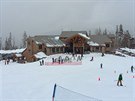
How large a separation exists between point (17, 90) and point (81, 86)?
591 cm

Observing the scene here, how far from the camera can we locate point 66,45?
6656cm

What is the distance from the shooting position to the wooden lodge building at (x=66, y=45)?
2505 inches

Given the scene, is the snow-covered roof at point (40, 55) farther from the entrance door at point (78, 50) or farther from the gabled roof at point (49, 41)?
the entrance door at point (78, 50)

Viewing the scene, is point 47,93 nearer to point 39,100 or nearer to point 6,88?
point 39,100

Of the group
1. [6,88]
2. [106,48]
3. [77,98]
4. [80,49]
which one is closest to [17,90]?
[6,88]

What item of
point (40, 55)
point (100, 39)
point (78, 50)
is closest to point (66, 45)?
point (78, 50)

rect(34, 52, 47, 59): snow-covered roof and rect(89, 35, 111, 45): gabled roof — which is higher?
rect(89, 35, 111, 45): gabled roof

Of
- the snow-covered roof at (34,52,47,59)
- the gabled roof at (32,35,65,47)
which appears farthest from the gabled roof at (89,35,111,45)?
the snow-covered roof at (34,52,47,59)

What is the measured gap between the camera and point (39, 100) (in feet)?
63.7

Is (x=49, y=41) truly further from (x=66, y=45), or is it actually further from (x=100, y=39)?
(x=100, y=39)

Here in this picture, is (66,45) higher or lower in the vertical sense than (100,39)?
lower

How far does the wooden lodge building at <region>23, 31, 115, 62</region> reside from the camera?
2505 inches

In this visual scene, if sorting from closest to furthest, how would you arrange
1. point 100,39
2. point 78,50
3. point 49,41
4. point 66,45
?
point 78,50 < point 49,41 < point 66,45 < point 100,39

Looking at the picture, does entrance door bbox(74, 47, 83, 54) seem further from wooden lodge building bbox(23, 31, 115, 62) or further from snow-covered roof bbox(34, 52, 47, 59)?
snow-covered roof bbox(34, 52, 47, 59)
